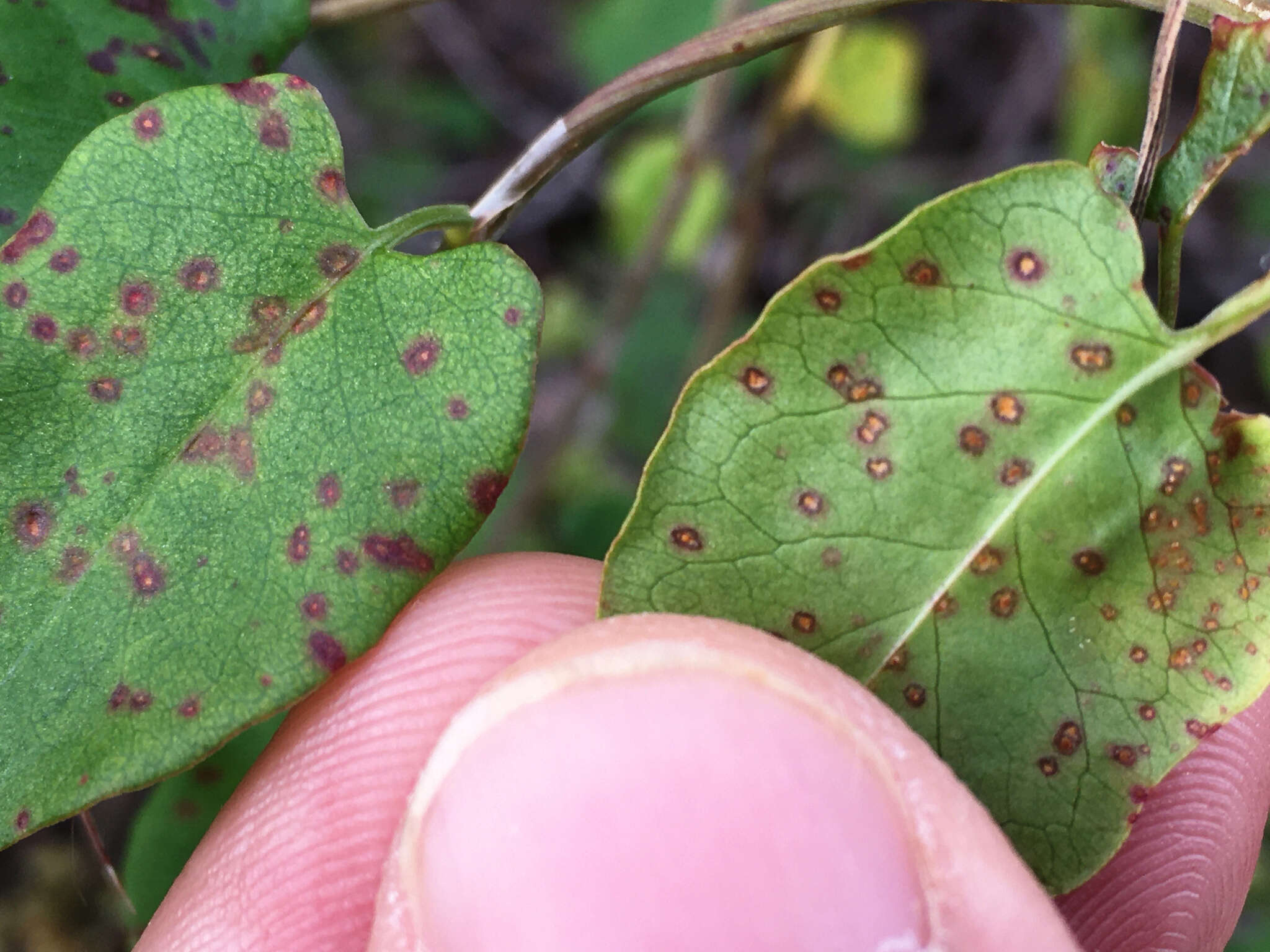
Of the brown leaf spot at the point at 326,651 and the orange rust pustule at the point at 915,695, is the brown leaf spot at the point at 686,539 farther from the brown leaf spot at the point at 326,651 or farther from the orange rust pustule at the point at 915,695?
the brown leaf spot at the point at 326,651

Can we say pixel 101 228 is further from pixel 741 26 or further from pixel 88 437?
pixel 741 26

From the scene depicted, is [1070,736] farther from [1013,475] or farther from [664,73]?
[664,73]

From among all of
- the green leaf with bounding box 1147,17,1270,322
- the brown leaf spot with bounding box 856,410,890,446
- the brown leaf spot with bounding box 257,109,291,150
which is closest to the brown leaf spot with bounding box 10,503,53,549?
the brown leaf spot with bounding box 257,109,291,150

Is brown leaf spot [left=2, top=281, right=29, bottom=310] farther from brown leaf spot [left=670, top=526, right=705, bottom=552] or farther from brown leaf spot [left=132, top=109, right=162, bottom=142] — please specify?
brown leaf spot [left=670, top=526, right=705, bottom=552]

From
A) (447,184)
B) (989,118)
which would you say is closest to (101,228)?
(447,184)

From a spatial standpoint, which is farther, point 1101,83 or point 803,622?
point 1101,83

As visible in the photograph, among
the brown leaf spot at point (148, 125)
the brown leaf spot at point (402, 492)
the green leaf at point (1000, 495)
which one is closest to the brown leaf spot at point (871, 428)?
the green leaf at point (1000, 495)

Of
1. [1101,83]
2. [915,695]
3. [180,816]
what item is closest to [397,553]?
[915,695]
